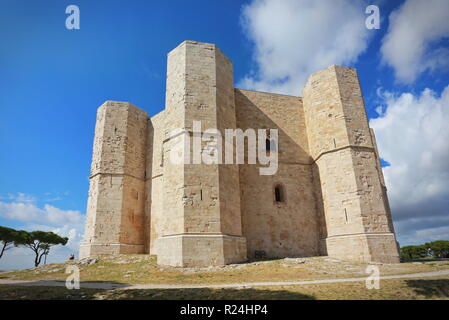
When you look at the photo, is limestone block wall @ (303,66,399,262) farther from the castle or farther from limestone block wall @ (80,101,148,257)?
limestone block wall @ (80,101,148,257)

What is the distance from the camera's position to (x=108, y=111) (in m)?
17.4

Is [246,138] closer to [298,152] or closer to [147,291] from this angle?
[298,152]

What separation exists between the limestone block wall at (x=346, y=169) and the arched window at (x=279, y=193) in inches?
77.4

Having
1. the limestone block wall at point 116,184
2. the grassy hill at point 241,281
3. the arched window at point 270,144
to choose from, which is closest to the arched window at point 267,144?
the arched window at point 270,144

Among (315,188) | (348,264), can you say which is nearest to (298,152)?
(315,188)

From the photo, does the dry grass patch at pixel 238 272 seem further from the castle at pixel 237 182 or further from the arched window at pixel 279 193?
the arched window at pixel 279 193

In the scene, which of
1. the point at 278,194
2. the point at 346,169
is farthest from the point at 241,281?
the point at 346,169

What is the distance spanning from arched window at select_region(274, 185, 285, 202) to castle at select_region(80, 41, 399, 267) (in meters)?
0.05

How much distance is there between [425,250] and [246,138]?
30031 millimetres

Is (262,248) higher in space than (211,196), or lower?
lower

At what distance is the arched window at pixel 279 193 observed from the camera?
14.4 m

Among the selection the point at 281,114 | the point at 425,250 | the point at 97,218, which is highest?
the point at 281,114

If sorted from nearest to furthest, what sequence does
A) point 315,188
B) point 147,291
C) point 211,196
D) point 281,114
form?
point 147,291 → point 211,196 → point 315,188 → point 281,114

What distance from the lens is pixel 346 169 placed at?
12703 mm
